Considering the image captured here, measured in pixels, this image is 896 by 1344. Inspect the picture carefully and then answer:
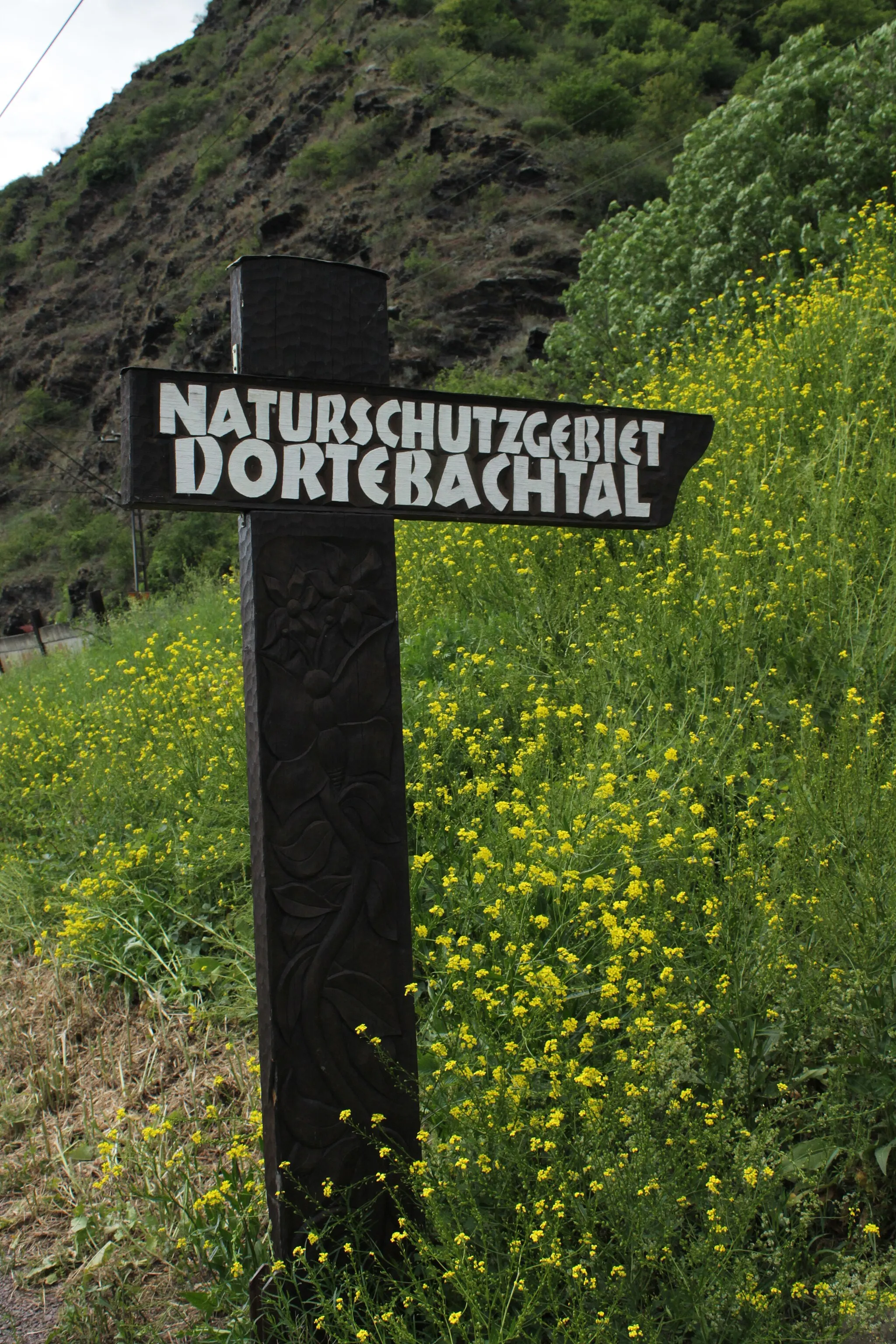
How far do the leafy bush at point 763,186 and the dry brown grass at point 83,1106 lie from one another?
30.5 feet

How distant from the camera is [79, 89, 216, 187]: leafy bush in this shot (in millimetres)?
58531

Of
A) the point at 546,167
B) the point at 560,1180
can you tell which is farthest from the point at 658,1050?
the point at 546,167

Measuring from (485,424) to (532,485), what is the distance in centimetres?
18

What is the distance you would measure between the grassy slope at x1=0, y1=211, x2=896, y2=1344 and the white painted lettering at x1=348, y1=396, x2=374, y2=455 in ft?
3.95

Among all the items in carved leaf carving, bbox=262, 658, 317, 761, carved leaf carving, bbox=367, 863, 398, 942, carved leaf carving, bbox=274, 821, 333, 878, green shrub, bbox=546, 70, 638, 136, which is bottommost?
carved leaf carving, bbox=367, 863, 398, 942

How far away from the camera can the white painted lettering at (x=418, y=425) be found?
2.20 meters

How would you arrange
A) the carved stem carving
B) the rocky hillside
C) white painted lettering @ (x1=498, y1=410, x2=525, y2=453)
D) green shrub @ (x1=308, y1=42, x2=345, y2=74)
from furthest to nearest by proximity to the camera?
1. green shrub @ (x1=308, y1=42, x2=345, y2=74)
2. the rocky hillside
3. white painted lettering @ (x1=498, y1=410, x2=525, y2=453)
4. the carved stem carving

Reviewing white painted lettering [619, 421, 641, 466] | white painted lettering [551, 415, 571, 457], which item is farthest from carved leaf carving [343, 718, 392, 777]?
white painted lettering [619, 421, 641, 466]

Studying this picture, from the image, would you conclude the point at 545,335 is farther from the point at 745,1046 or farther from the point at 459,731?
the point at 745,1046

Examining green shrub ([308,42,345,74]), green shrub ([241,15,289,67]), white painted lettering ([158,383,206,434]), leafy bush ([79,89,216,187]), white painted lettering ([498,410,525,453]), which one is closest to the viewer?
white painted lettering ([158,383,206,434])

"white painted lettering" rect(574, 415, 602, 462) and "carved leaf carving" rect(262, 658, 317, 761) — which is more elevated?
"white painted lettering" rect(574, 415, 602, 462)

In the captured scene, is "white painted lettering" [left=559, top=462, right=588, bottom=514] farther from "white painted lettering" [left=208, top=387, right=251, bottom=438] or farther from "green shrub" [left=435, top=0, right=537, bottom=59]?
"green shrub" [left=435, top=0, right=537, bottom=59]

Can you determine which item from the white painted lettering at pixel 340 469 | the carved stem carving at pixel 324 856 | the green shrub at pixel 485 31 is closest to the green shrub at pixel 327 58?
the green shrub at pixel 485 31

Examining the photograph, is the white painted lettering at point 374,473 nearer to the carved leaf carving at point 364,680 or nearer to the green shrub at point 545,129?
the carved leaf carving at point 364,680
